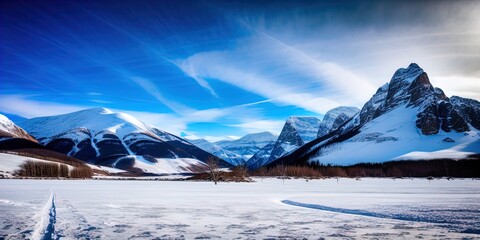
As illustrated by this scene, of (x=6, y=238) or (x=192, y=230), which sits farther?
(x=192, y=230)

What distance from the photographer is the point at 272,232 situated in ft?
60.3

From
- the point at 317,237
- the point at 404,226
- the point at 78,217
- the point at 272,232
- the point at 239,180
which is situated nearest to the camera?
the point at 317,237

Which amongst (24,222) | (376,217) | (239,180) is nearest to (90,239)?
(24,222)

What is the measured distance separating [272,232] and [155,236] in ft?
19.5

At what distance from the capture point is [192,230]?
19.1 metres

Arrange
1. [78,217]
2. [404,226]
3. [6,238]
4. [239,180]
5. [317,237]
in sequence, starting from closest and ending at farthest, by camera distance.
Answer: [6,238] → [317,237] → [404,226] → [78,217] → [239,180]

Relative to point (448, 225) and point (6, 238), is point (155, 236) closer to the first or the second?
point (6, 238)

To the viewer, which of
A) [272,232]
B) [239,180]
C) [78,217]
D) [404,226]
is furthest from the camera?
[239,180]

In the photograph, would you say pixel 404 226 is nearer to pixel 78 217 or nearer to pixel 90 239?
pixel 90 239

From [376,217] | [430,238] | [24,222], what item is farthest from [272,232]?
[24,222]

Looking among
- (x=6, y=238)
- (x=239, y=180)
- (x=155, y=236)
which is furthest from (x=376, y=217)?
(x=239, y=180)

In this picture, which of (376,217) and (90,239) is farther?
(376,217)

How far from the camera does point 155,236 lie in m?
17.1

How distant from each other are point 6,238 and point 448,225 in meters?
23.0
